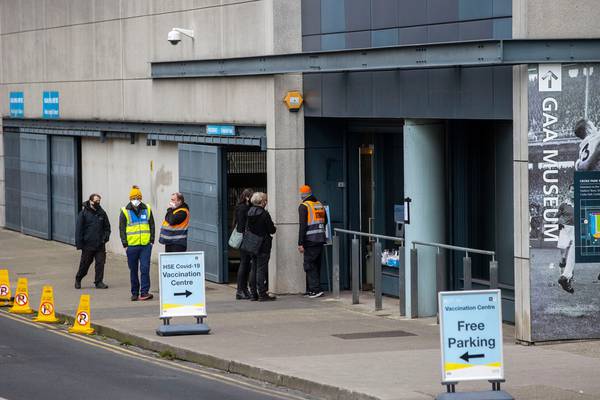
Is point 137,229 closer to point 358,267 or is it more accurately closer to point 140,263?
point 140,263

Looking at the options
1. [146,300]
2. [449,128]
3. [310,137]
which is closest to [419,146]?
[449,128]

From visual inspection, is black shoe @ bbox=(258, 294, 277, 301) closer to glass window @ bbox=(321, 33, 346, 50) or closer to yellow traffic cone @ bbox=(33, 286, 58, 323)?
yellow traffic cone @ bbox=(33, 286, 58, 323)

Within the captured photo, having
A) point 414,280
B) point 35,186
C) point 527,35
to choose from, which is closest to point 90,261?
point 414,280

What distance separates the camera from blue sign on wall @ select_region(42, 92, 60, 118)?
32.1 meters

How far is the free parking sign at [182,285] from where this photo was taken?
17406mm

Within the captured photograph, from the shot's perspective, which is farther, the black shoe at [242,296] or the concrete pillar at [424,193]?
the black shoe at [242,296]

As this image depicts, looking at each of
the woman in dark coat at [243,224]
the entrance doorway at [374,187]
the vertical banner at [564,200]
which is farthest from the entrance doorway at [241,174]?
the vertical banner at [564,200]

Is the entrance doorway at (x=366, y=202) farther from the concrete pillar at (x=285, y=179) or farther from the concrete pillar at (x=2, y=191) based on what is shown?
the concrete pillar at (x=2, y=191)

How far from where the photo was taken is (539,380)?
1364 centimetres

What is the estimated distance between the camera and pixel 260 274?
21.3 meters

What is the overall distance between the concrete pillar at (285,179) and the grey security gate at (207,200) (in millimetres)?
1938

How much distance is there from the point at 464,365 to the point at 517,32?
5655mm

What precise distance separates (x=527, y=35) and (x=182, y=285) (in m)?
5.70

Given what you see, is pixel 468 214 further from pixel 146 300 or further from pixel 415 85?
pixel 146 300
